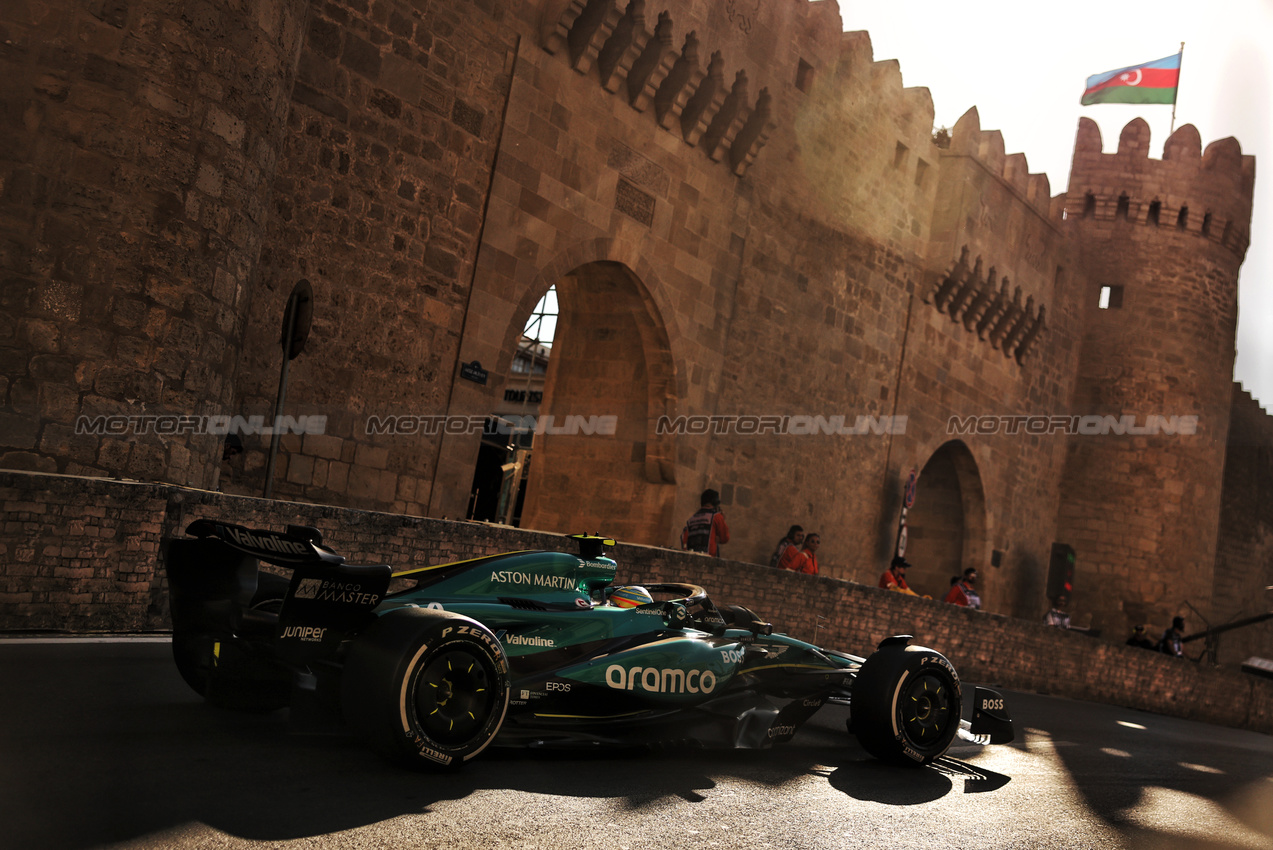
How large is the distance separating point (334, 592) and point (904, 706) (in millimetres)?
2874

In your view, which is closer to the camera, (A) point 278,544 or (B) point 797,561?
(A) point 278,544

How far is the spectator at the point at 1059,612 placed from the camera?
21.9 metres

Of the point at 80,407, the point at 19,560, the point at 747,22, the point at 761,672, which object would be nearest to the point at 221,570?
the point at 19,560

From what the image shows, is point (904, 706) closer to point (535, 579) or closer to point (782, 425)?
point (535, 579)

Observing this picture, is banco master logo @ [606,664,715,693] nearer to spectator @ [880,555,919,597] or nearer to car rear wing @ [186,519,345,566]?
car rear wing @ [186,519,345,566]

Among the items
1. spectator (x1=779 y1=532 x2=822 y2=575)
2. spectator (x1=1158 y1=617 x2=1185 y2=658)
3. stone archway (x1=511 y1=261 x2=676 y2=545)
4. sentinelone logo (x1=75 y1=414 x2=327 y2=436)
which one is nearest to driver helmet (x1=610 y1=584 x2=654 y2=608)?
sentinelone logo (x1=75 y1=414 x2=327 y2=436)

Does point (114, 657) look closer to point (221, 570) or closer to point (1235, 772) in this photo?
point (221, 570)

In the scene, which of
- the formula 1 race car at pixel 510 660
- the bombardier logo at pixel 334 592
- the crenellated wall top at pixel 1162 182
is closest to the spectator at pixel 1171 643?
the crenellated wall top at pixel 1162 182

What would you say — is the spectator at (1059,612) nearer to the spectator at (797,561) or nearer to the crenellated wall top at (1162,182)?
the crenellated wall top at (1162,182)

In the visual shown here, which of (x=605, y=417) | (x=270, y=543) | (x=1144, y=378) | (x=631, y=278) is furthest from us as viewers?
(x=1144, y=378)

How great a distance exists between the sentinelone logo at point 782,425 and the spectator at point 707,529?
256 centimetres

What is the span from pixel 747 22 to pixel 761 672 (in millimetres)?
12578

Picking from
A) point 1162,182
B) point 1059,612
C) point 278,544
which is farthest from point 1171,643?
point 278,544

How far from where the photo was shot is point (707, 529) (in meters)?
12.8
